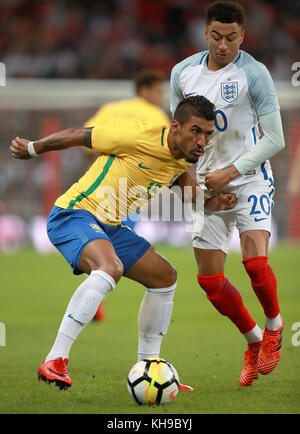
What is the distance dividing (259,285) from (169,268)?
2.18ft

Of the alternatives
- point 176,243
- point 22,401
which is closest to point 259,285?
point 22,401

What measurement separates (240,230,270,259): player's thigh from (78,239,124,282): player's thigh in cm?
103

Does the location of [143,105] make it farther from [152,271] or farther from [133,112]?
[152,271]

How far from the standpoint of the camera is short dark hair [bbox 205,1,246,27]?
501cm

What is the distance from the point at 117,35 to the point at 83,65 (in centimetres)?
148

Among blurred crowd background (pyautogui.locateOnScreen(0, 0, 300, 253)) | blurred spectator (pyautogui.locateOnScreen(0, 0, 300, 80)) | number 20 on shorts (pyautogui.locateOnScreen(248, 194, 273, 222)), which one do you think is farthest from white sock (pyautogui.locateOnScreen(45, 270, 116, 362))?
blurred spectator (pyautogui.locateOnScreen(0, 0, 300, 80))

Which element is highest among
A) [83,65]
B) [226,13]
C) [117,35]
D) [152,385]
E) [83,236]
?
[117,35]

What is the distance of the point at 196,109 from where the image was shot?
470 centimetres

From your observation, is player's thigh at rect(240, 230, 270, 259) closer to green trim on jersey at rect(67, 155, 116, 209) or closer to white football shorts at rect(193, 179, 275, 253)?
white football shorts at rect(193, 179, 275, 253)

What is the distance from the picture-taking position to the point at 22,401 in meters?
4.39

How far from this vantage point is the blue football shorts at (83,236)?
4746mm

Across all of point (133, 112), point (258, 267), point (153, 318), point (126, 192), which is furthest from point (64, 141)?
point (133, 112)
